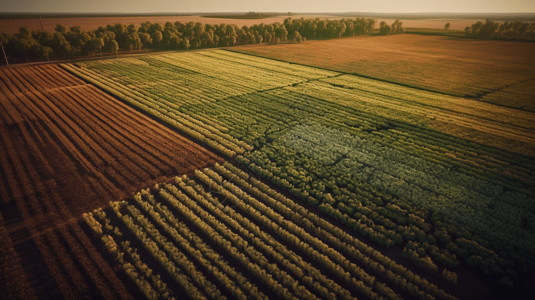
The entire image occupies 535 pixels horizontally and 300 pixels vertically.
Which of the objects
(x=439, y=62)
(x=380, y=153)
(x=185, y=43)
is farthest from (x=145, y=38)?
(x=439, y=62)

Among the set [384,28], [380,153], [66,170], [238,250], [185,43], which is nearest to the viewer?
[238,250]

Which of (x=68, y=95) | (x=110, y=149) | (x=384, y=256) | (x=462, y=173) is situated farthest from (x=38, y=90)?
(x=462, y=173)

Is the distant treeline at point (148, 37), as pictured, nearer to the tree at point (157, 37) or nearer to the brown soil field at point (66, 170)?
the tree at point (157, 37)

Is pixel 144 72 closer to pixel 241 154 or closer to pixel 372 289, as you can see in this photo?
pixel 241 154

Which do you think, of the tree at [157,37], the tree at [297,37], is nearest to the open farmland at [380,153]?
the tree at [157,37]

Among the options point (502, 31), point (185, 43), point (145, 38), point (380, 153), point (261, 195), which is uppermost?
point (145, 38)

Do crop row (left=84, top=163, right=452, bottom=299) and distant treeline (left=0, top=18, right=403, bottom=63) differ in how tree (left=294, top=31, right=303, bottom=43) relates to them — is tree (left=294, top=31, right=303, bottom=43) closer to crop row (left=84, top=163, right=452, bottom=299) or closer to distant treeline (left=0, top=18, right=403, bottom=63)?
distant treeline (left=0, top=18, right=403, bottom=63)

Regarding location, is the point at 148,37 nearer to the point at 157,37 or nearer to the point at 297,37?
the point at 157,37
